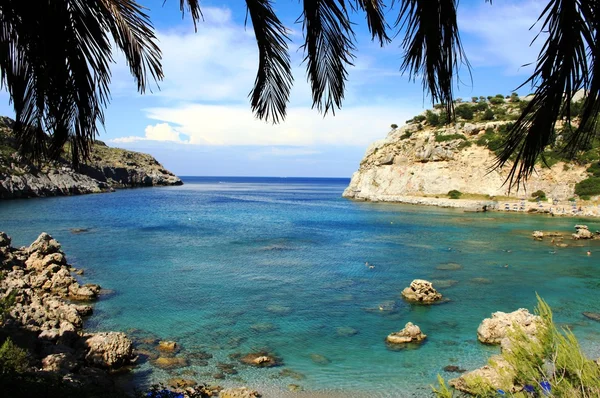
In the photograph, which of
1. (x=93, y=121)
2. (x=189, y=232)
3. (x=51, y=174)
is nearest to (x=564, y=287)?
(x=93, y=121)

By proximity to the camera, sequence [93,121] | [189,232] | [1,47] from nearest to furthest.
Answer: [1,47] → [93,121] → [189,232]

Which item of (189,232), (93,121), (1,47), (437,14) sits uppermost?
(437,14)

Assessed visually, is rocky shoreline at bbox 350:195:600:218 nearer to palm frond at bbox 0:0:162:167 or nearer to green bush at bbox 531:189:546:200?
green bush at bbox 531:189:546:200

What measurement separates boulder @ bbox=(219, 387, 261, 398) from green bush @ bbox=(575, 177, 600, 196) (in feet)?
189

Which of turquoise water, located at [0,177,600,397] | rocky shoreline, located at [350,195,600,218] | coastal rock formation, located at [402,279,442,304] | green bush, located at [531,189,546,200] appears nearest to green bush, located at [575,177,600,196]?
rocky shoreline, located at [350,195,600,218]

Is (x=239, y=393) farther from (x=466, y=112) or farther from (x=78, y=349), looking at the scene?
(x=466, y=112)

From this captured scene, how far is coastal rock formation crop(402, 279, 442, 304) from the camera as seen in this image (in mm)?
18953

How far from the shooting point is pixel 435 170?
69750 mm

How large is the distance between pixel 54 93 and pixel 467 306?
61.5ft

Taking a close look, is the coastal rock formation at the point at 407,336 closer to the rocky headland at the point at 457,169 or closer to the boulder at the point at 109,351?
the boulder at the point at 109,351

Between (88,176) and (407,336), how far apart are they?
339 feet

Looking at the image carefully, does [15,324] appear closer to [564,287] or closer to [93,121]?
[93,121]

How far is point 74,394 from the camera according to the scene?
22.0 feet

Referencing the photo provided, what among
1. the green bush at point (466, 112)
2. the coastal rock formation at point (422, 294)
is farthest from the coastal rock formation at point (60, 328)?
the green bush at point (466, 112)
